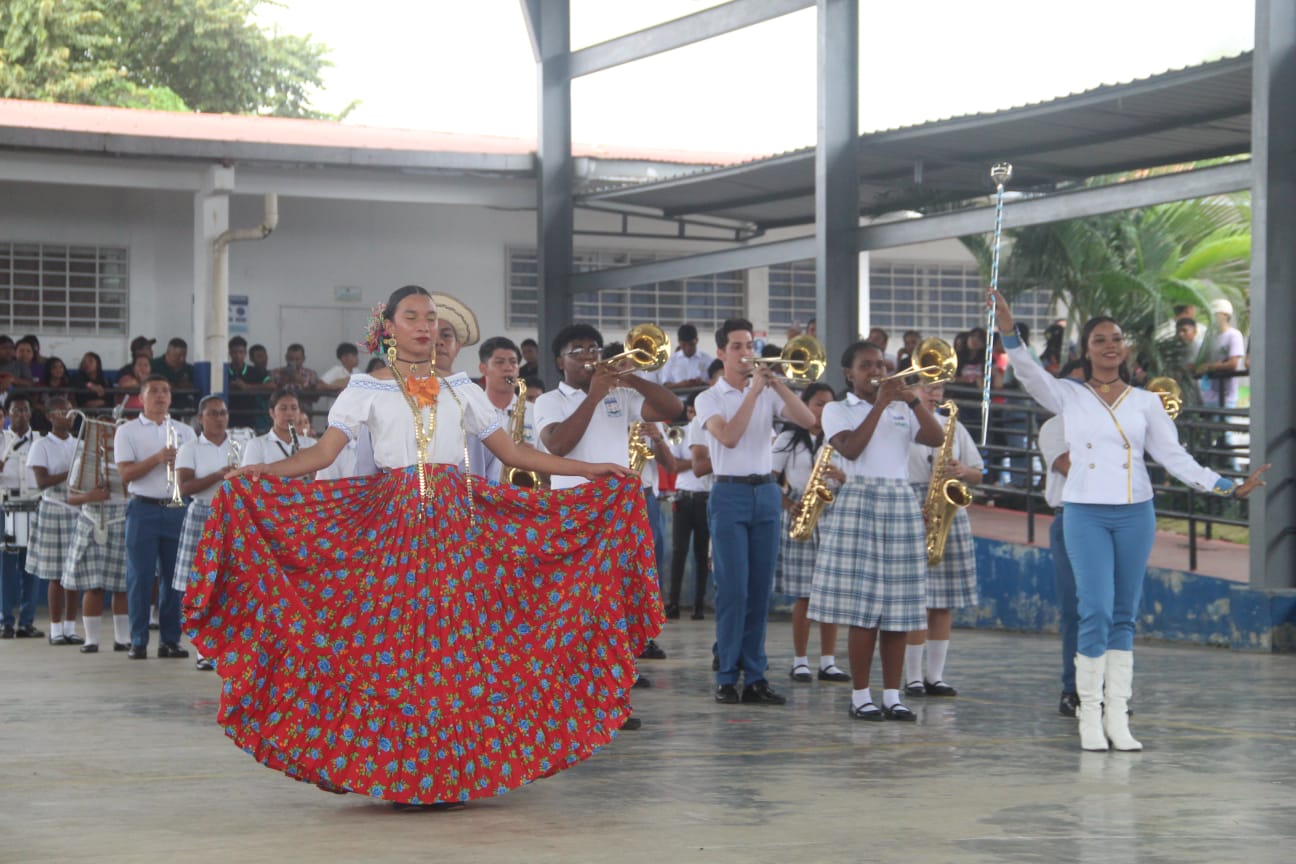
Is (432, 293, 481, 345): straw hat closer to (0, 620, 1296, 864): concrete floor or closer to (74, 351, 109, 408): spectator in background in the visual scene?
(0, 620, 1296, 864): concrete floor

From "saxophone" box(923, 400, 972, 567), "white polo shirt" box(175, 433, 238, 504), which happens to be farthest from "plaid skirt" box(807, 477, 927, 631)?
"white polo shirt" box(175, 433, 238, 504)

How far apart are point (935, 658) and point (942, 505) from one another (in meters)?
0.90

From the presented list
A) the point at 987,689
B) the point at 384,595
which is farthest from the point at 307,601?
the point at 987,689

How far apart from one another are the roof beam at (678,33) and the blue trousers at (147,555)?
317 inches

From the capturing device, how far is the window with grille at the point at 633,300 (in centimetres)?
2455

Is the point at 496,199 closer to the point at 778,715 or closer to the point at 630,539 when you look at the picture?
the point at 778,715

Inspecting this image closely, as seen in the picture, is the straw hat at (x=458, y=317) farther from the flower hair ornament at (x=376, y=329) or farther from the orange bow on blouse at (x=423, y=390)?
the orange bow on blouse at (x=423, y=390)

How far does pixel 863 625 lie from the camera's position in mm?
9008

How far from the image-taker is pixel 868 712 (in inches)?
358

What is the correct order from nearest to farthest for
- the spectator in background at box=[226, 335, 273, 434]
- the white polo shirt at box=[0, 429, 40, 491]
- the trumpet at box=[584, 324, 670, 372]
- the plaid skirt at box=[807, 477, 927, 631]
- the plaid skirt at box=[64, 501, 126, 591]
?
the trumpet at box=[584, 324, 670, 372] < the plaid skirt at box=[807, 477, 927, 631] < the plaid skirt at box=[64, 501, 126, 591] < the white polo shirt at box=[0, 429, 40, 491] < the spectator in background at box=[226, 335, 273, 434]

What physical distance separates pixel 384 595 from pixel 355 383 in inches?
35.4

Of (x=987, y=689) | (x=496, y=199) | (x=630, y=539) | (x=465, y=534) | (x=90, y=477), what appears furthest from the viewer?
(x=496, y=199)

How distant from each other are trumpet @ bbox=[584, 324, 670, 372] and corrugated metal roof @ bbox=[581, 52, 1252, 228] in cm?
629

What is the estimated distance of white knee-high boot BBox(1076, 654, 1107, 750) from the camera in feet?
26.1
